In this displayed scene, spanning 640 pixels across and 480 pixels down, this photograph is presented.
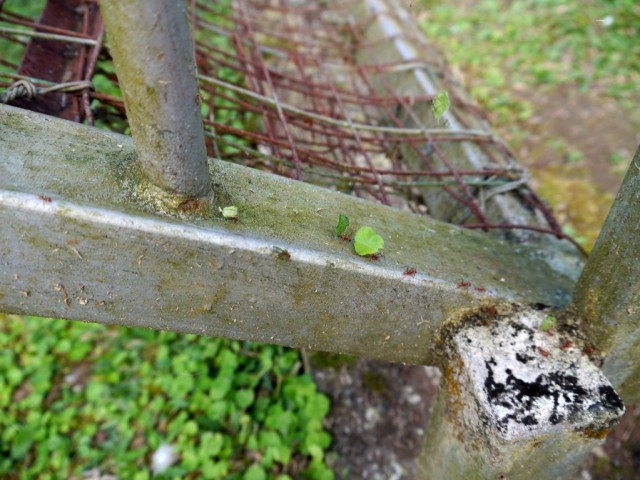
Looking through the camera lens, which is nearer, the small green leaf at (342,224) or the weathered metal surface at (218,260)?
the weathered metal surface at (218,260)

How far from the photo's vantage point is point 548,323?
1.14 metres

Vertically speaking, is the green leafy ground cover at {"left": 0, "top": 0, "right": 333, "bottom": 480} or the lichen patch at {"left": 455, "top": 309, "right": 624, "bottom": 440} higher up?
the lichen patch at {"left": 455, "top": 309, "right": 624, "bottom": 440}

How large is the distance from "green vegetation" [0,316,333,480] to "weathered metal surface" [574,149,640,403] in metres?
1.19

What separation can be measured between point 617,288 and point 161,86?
1.05 metres

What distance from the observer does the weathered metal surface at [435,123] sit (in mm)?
1613

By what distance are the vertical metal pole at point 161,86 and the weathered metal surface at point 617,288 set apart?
2.97 feet

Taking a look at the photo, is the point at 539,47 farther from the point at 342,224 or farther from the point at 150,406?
the point at 150,406

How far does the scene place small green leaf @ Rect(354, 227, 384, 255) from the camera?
1.04 m

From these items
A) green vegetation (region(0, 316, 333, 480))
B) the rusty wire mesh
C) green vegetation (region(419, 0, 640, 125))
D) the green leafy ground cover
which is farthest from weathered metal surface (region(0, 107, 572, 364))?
green vegetation (region(419, 0, 640, 125))

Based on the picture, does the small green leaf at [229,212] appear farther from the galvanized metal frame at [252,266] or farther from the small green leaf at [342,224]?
the small green leaf at [342,224]

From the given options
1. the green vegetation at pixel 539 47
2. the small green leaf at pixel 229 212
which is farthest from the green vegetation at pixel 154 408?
the green vegetation at pixel 539 47

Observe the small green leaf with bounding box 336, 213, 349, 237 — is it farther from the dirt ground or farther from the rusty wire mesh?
the dirt ground

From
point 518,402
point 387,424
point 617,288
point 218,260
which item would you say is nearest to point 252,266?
point 218,260

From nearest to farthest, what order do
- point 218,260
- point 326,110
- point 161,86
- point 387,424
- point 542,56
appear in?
point 161,86, point 218,260, point 387,424, point 326,110, point 542,56
